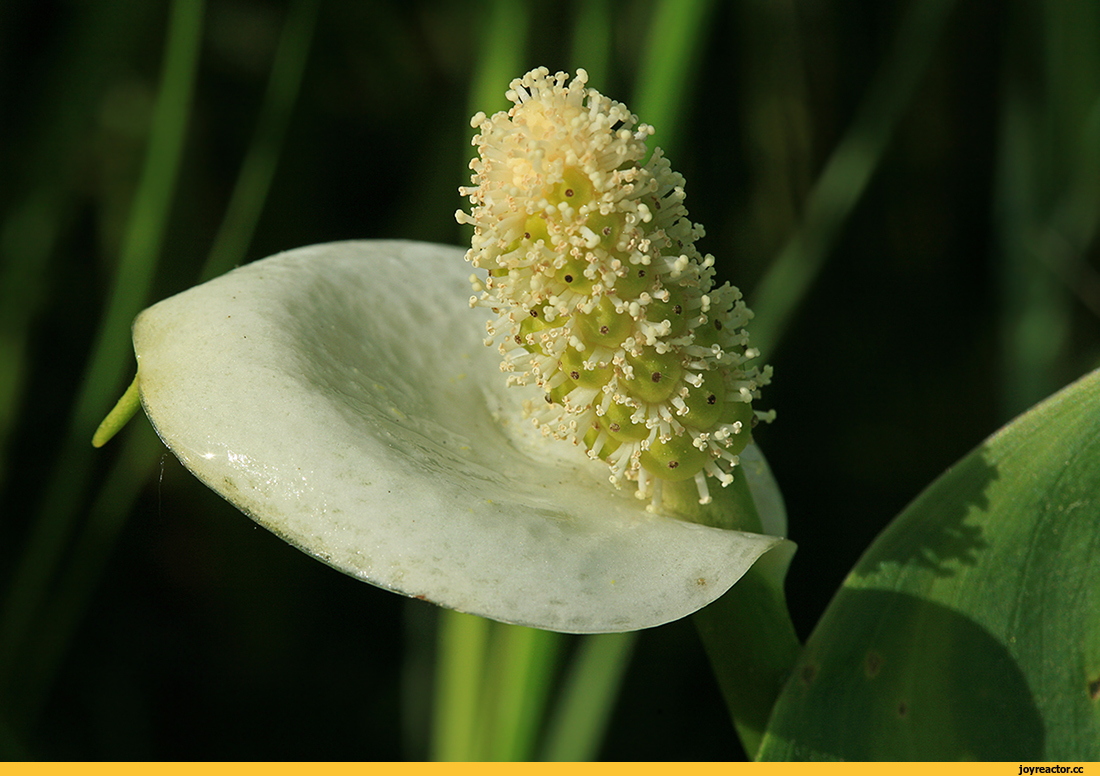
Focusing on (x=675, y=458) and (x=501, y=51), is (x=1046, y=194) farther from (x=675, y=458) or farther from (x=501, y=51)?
(x=675, y=458)

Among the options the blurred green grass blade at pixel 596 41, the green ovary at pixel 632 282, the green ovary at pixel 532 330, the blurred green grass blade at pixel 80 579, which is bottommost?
the blurred green grass blade at pixel 80 579

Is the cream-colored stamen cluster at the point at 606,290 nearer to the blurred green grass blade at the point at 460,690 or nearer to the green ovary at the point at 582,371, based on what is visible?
the green ovary at the point at 582,371

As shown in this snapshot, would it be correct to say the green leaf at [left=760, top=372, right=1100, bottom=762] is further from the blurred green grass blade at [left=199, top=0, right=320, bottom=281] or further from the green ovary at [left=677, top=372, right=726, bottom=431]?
the blurred green grass blade at [left=199, top=0, right=320, bottom=281]

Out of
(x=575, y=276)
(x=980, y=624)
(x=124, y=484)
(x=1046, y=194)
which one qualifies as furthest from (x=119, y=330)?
(x=1046, y=194)

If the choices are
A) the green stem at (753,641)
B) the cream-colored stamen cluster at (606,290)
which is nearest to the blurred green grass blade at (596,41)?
the cream-colored stamen cluster at (606,290)

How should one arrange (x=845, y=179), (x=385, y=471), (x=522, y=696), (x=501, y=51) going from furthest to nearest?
(x=845, y=179) → (x=501, y=51) → (x=522, y=696) → (x=385, y=471)

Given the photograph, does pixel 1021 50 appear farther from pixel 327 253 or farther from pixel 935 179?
pixel 327 253
